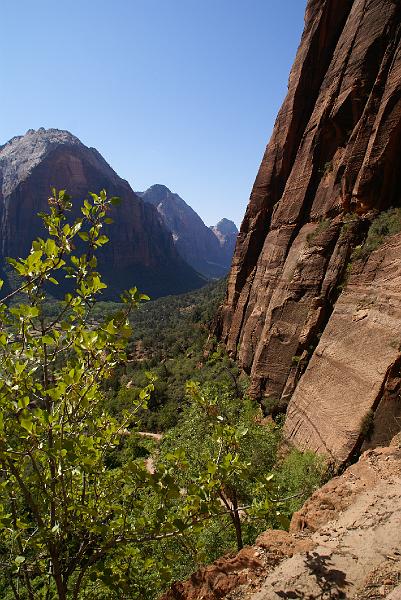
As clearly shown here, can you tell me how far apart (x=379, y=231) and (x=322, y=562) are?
17.3 m

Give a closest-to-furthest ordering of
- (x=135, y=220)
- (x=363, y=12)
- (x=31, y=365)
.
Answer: (x=31, y=365), (x=363, y=12), (x=135, y=220)

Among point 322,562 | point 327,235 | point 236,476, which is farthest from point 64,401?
point 327,235

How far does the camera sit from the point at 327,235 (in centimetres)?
2312

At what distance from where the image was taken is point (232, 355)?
113 ft

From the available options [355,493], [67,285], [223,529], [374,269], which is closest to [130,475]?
[355,493]

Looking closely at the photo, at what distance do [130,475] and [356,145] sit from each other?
23.8 meters

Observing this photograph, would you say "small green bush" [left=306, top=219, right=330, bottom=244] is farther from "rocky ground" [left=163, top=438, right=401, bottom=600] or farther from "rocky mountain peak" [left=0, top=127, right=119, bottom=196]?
"rocky mountain peak" [left=0, top=127, right=119, bottom=196]

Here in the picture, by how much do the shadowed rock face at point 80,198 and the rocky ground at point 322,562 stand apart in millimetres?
133799

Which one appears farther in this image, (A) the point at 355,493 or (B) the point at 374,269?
(B) the point at 374,269

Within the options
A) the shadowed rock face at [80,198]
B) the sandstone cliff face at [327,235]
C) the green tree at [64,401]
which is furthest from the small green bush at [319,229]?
the shadowed rock face at [80,198]

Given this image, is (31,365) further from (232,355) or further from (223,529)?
(232,355)

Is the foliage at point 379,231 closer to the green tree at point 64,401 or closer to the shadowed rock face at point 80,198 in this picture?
the green tree at point 64,401

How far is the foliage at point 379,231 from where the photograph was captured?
18.9 metres

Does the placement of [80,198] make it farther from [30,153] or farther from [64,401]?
[64,401]
